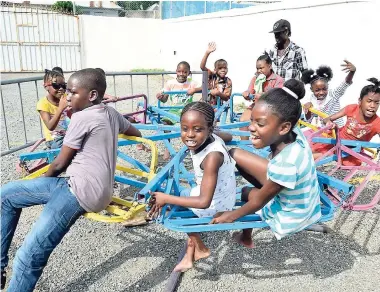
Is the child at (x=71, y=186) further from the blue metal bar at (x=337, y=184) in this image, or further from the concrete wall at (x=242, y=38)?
the concrete wall at (x=242, y=38)

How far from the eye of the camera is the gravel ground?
241 centimetres

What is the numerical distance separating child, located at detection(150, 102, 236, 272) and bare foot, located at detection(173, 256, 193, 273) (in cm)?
44

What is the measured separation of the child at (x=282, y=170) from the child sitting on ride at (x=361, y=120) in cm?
145

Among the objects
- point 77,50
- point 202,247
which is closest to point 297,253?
point 202,247

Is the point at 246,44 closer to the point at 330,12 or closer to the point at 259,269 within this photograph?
the point at 330,12

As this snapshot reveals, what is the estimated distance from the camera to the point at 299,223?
2.04 metres

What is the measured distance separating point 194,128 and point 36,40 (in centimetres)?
1592

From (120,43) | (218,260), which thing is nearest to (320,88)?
(218,260)

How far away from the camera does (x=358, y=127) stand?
3.52 metres

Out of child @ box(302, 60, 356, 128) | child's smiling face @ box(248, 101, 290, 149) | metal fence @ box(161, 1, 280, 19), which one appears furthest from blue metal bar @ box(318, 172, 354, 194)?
metal fence @ box(161, 1, 280, 19)

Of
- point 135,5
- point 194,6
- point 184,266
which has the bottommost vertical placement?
point 184,266

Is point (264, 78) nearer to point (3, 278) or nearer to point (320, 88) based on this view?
point (320, 88)

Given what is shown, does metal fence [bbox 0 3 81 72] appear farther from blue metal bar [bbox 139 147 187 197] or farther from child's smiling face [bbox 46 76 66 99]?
blue metal bar [bbox 139 147 187 197]

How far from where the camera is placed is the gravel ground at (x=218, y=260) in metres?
2.41
